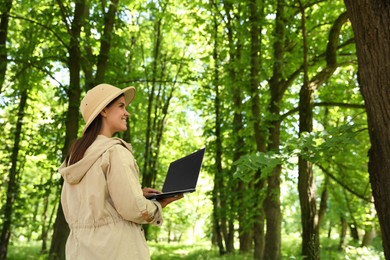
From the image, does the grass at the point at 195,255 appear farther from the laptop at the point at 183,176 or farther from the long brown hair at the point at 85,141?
the long brown hair at the point at 85,141

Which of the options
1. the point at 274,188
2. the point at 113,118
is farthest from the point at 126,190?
the point at 274,188

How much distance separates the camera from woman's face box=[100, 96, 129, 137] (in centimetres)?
308

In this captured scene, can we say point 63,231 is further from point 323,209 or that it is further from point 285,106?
point 323,209

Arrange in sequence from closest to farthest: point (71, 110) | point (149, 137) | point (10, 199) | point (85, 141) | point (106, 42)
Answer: point (85, 141) < point (106, 42) < point (71, 110) < point (10, 199) < point (149, 137)

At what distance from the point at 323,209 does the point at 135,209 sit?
826 inches

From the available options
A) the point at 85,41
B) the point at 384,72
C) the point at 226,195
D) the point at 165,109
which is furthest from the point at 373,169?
the point at 165,109

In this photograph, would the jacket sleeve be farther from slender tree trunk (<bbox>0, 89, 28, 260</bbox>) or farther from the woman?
slender tree trunk (<bbox>0, 89, 28, 260</bbox>)

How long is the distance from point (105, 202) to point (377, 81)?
2478 millimetres

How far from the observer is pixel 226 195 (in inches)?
628

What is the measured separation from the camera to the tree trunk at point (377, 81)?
399cm

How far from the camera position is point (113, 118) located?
3.09 m

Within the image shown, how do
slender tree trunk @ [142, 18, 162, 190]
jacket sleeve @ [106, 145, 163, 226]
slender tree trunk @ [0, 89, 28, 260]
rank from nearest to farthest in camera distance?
jacket sleeve @ [106, 145, 163, 226]
slender tree trunk @ [0, 89, 28, 260]
slender tree trunk @ [142, 18, 162, 190]

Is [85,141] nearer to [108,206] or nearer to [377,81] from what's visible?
[108,206]

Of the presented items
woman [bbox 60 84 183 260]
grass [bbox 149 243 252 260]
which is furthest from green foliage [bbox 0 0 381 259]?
woman [bbox 60 84 183 260]
